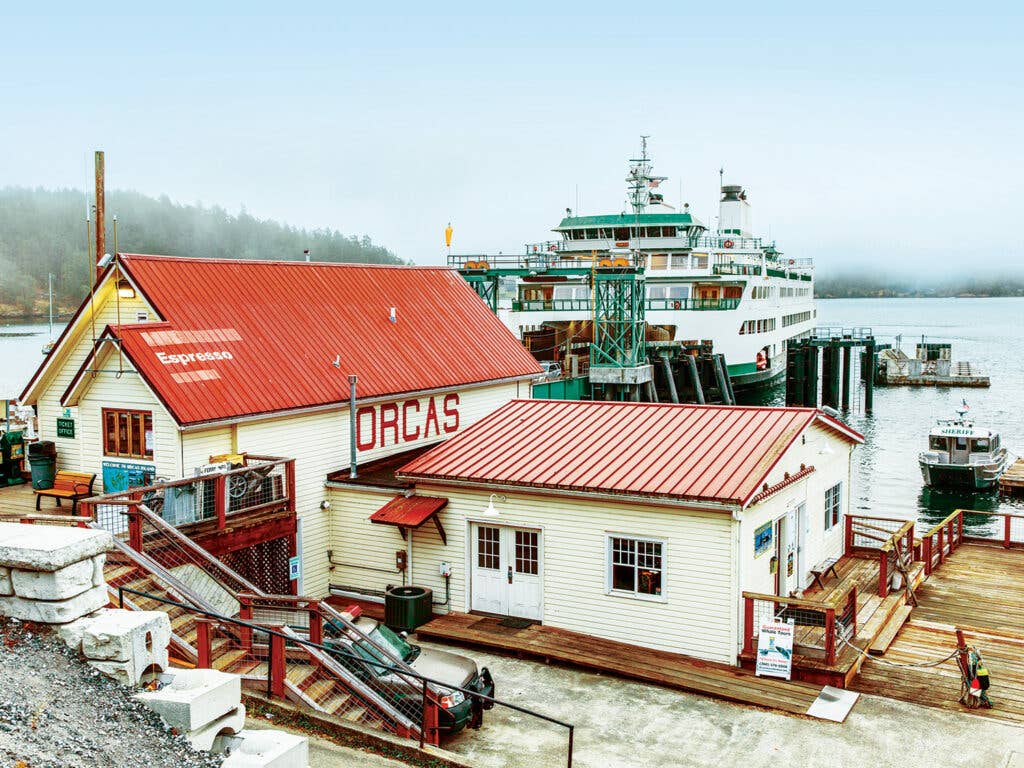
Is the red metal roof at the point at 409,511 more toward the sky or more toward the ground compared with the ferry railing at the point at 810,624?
more toward the sky

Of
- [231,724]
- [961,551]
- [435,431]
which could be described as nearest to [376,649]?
[231,724]

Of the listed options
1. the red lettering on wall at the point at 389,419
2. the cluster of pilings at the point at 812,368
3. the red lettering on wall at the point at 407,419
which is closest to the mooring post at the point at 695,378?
the cluster of pilings at the point at 812,368

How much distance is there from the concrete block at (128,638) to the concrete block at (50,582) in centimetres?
38

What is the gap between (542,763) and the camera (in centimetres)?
1344

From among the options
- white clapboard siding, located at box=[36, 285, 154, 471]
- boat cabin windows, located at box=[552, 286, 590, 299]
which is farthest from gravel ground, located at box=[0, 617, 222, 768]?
boat cabin windows, located at box=[552, 286, 590, 299]

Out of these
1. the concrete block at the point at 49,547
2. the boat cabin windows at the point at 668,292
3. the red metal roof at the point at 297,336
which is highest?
the boat cabin windows at the point at 668,292

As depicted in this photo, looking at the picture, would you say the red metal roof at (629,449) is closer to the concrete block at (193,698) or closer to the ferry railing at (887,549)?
the ferry railing at (887,549)

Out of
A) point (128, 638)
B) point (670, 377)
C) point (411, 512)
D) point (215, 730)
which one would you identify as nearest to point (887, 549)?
point (411, 512)

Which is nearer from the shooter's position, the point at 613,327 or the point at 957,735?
the point at 957,735

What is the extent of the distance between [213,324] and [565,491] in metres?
9.17

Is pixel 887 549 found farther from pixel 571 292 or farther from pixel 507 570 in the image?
pixel 571 292

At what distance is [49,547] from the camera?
29.3 feet

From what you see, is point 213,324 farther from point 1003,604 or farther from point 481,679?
point 1003,604

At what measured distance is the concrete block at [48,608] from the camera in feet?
29.8
